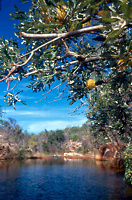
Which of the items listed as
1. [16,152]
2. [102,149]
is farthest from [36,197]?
[16,152]

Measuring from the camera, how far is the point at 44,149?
112 ft

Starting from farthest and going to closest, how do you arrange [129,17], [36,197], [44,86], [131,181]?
[131,181]
[36,197]
[44,86]
[129,17]

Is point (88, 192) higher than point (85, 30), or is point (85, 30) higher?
point (85, 30)

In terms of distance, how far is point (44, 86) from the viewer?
456 cm

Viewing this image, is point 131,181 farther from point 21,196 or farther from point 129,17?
point 129,17

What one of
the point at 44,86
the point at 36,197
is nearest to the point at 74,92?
the point at 44,86

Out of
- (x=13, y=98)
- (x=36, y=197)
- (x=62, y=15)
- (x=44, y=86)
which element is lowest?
(x=36, y=197)

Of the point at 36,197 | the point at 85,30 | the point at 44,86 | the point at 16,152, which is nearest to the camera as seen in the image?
the point at 85,30

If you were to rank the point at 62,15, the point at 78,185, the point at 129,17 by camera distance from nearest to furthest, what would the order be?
the point at 129,17 → the point at 62,15 → the point at 78,185

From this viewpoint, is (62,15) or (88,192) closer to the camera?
(62,15)

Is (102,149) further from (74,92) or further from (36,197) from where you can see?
(74,92)

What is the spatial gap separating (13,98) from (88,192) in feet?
21.8

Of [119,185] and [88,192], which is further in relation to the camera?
[119,185]

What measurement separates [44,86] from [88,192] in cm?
637
